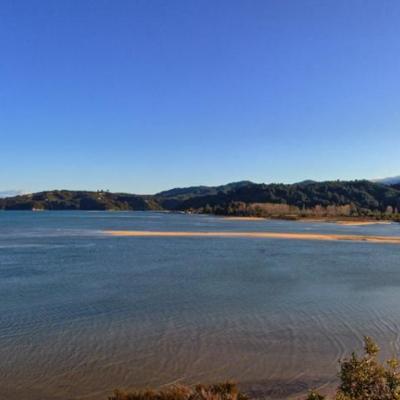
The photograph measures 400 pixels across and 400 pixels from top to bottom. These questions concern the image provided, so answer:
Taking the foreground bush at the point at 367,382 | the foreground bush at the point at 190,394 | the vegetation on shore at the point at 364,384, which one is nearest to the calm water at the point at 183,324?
the foreground bush at the point at 190,394

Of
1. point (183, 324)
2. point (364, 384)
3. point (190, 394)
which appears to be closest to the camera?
point (364, 384)

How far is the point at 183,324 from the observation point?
50.4 ft

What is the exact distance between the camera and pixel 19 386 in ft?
33.3

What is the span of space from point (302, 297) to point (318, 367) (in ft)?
28.7

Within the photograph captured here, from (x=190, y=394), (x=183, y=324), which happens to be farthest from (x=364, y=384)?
(x=183, y=324)

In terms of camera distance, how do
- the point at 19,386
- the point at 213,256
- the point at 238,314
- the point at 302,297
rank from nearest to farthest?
the point at 19,386
the point at 238,314
the point at 302,297
the point at 213,256

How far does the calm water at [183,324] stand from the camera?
10.8 metres

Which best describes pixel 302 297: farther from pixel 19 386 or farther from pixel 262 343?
pixel 19 386

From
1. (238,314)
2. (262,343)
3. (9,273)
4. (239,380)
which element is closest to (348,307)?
(238,314)

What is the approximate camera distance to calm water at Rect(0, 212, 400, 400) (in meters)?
10.8

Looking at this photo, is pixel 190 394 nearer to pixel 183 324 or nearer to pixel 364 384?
pixel 364 384

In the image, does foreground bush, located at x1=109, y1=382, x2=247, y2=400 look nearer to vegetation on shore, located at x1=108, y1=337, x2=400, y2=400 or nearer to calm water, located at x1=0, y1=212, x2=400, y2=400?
vegetation on shore, located at x1=108, y1=337, x2=400, y2=400

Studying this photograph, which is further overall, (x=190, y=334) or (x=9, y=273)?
(x=9, y=273)

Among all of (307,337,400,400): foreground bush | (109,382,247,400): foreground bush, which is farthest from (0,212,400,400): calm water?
(307,337,400,400): foreground bush
